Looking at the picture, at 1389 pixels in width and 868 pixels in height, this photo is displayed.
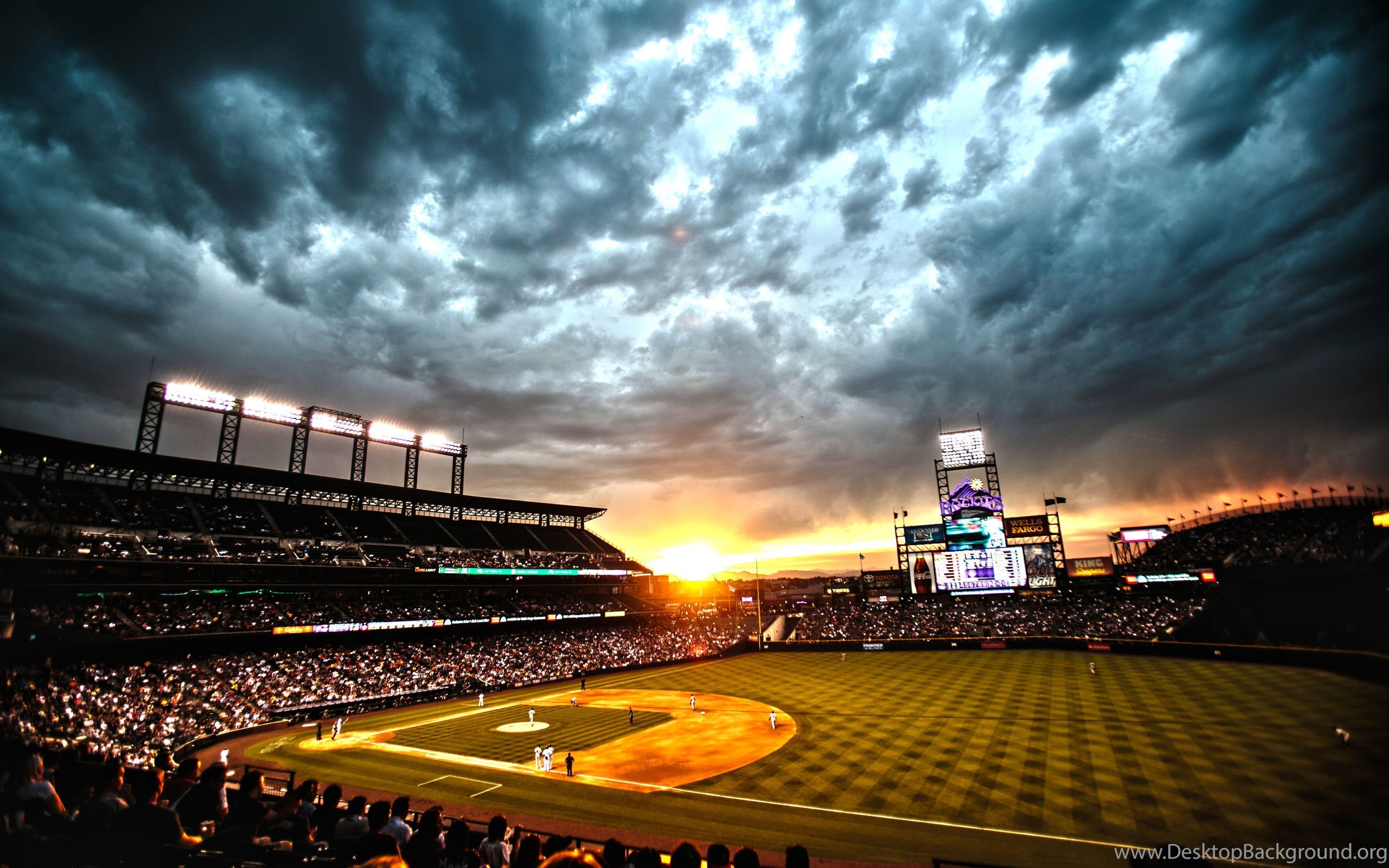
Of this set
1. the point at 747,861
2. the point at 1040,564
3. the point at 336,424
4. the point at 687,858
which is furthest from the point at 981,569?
the point at 336,424

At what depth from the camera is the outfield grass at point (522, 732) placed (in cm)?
2945

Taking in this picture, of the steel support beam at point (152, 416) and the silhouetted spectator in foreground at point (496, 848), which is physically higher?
the steel support beam at point (152, 416)

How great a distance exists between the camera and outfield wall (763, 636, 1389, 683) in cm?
3328

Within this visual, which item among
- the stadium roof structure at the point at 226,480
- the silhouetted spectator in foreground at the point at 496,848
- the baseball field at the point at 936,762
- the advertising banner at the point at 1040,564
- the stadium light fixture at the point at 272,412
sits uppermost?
the stadium light fixture at the point at 272,412

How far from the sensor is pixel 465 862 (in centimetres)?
736

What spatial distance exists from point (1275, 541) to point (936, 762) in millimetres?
64814

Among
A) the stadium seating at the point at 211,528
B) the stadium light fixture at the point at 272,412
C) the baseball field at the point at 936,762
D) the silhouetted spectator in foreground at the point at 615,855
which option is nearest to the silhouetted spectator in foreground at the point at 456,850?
the silhouetted spectator in foreground at the point at 615,855

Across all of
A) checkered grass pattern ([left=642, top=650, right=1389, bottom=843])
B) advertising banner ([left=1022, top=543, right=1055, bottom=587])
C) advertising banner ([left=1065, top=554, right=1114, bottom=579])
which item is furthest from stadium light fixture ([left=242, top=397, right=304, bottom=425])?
advertising banner ([left=1065, top=554, right=1114, bottom=579])

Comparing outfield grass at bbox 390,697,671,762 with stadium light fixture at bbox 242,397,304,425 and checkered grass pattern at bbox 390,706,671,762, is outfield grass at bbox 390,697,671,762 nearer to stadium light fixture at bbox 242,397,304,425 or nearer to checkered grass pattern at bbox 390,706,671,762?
checkered grass pattern at bbox 390,706,671,762

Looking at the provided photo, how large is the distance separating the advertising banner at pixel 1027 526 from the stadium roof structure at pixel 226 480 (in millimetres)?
58352

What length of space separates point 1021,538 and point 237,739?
232 feet

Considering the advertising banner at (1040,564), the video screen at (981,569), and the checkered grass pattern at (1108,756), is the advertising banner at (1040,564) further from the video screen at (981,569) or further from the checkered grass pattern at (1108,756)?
the checkered grass pattern at (1108,756)

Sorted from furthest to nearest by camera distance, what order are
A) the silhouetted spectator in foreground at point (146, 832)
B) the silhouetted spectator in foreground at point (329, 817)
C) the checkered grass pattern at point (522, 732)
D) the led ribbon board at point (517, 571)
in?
the led ribbon board at point (517, 571)
the checkered grass pattern at point (522, 732)
the silhouetted spectator in foreground at point (329, 817)
the silhouetted spectator in foreground at point (146, 832)

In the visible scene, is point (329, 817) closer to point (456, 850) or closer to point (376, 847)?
point (456, 850)
